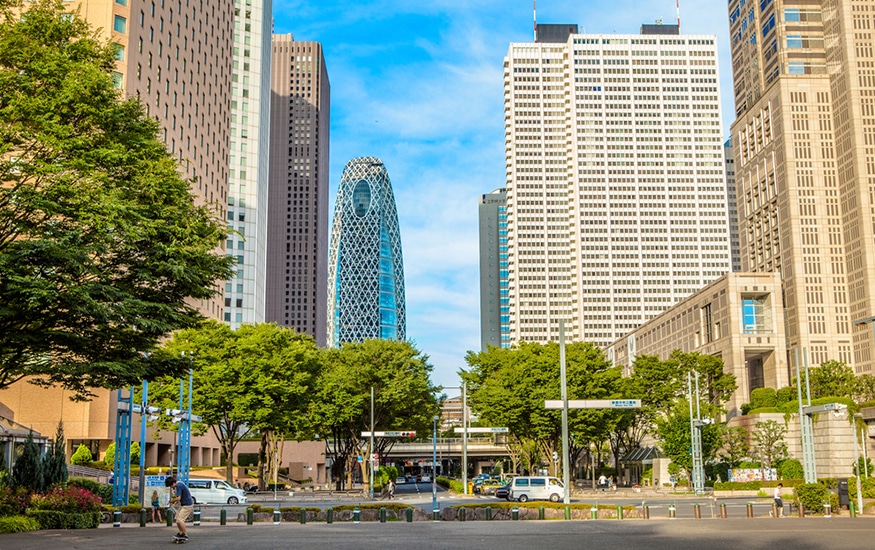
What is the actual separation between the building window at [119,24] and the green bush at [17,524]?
192 ft

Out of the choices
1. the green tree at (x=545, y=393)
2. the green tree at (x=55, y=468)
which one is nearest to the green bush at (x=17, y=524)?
the green tree at (x=55, y=468)

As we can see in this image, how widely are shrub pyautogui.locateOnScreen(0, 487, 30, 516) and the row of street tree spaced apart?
28.5 m

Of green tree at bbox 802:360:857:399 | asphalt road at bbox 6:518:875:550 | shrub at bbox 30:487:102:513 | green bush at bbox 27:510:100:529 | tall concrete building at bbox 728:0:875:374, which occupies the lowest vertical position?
asphalt road at bbox 6:518:875:550

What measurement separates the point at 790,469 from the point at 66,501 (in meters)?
65.6

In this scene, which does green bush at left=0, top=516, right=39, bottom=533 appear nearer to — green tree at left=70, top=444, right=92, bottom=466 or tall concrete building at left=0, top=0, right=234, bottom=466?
tall concrete building at left=0, top=0, right=234, bottom=466

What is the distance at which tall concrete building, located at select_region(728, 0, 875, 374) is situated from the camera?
376ft

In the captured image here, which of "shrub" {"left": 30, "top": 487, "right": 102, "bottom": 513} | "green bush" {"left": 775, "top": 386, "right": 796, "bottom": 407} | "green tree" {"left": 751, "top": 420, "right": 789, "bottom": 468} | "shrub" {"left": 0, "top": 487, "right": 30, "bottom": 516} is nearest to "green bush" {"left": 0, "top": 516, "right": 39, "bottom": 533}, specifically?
"shrub" {"left": 0, "top": 487, "right": 30, "bottom": 516}

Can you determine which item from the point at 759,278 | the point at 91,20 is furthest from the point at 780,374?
the point at 91,20

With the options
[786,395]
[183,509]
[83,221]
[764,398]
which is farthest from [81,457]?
[786,395]

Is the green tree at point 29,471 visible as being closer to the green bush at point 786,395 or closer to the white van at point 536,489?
the white van at point 536,489

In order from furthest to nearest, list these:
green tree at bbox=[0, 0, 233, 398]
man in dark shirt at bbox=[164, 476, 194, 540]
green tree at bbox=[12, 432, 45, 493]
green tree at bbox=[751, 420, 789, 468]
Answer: green tree at bbox=[751, 420, 789, 468] → green tree at bbox=[12, 432, 45, 493] → green tree at bbox=[0, 0, 233, 398] → man in dark shirt at bbox=[164, 476, 194, 540]

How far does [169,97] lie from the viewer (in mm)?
94438

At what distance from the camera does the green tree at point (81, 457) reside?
65.2 meters

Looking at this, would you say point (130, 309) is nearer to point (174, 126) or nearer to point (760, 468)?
point (760, 468)
